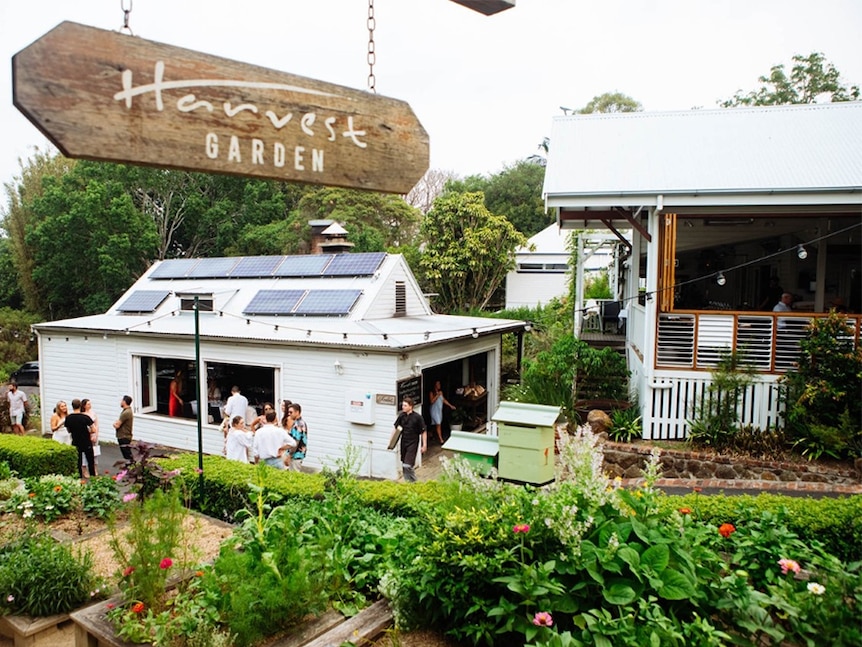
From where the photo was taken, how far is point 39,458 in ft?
30.0

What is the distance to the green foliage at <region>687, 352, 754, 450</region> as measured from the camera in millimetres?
10445

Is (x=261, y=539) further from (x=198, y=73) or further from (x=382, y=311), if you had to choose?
(x=382, y=311)

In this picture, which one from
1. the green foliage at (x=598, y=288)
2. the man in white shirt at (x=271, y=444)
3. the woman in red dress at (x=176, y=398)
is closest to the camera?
the man in white shirt at (x=271, y=444)

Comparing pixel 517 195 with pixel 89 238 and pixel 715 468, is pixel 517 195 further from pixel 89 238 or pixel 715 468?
pixel 715 468

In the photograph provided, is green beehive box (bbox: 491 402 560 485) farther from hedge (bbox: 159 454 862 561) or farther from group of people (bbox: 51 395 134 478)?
group of people (bbox: 51 395 134 478)

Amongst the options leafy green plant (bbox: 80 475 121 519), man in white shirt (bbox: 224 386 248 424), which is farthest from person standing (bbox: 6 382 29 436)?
leafy green plant (bbox: 80 475 121 519)

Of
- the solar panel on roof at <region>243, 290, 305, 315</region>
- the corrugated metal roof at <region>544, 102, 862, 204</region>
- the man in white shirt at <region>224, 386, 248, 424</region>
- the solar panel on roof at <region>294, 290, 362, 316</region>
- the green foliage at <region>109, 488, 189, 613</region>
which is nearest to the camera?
the green foliage at <region>109, 488, 189, 613</region>

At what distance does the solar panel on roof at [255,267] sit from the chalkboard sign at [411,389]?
586 cm

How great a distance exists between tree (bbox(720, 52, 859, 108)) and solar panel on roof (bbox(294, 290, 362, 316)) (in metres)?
29.3

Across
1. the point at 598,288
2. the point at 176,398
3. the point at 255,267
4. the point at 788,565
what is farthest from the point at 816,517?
the point at 598,288

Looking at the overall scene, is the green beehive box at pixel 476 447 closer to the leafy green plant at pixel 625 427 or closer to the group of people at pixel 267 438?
the group of people at pixel 267 438

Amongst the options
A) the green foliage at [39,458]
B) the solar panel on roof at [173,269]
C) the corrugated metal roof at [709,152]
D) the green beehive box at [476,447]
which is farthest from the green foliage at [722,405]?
the solar panel on roof at [173,269]

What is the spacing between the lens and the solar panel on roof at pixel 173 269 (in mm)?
17438

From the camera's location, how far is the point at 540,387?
12.6 metres
